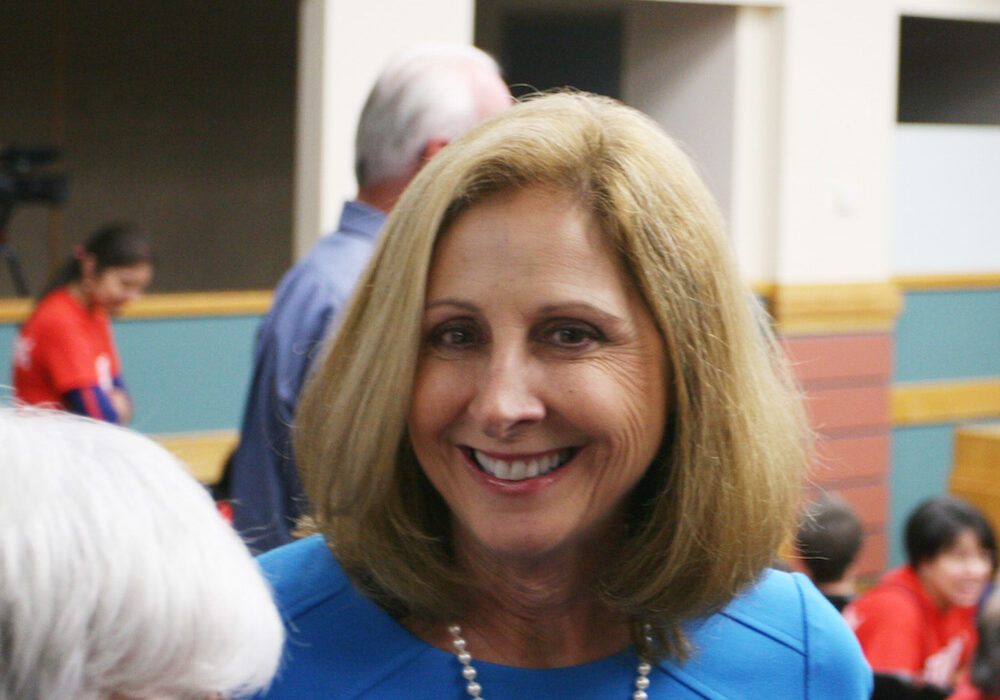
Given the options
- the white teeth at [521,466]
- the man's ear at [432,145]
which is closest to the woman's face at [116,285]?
the man's ear at [432,145]

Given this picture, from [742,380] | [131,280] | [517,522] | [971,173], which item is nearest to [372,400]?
[517,522]

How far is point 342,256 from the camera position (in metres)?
2.41

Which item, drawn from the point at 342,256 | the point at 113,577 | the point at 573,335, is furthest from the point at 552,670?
the point at 342,256

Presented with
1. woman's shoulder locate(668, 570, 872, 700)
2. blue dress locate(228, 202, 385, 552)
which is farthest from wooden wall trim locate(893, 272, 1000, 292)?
woman's shoulder locate(668, 570, 872, 700)

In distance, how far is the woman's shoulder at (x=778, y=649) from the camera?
1.39m

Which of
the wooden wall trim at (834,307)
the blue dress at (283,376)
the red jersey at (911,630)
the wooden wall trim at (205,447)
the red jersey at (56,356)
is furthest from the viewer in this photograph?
the wooden wall trim at (834,307)

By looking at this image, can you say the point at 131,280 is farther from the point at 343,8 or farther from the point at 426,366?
the point at 426,366

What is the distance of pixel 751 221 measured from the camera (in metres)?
6.74

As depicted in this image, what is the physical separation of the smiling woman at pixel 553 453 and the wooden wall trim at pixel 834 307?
17.2 feet

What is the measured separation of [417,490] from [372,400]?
0.43 ft

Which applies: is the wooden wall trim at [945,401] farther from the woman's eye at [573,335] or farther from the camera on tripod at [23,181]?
the woman's eye at [573,335]

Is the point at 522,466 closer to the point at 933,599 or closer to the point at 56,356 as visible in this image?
the point at 933,599

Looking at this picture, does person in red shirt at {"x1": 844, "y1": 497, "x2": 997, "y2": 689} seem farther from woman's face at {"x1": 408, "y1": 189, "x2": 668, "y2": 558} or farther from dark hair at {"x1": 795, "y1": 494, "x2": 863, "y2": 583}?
woman's face at {"x1": 408, "y1": 189, "x2": 668, "y2": 558}

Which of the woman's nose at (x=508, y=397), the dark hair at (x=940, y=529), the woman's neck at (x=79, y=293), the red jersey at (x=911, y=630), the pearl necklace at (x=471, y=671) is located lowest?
the red jersey at (x=911, y=630)
